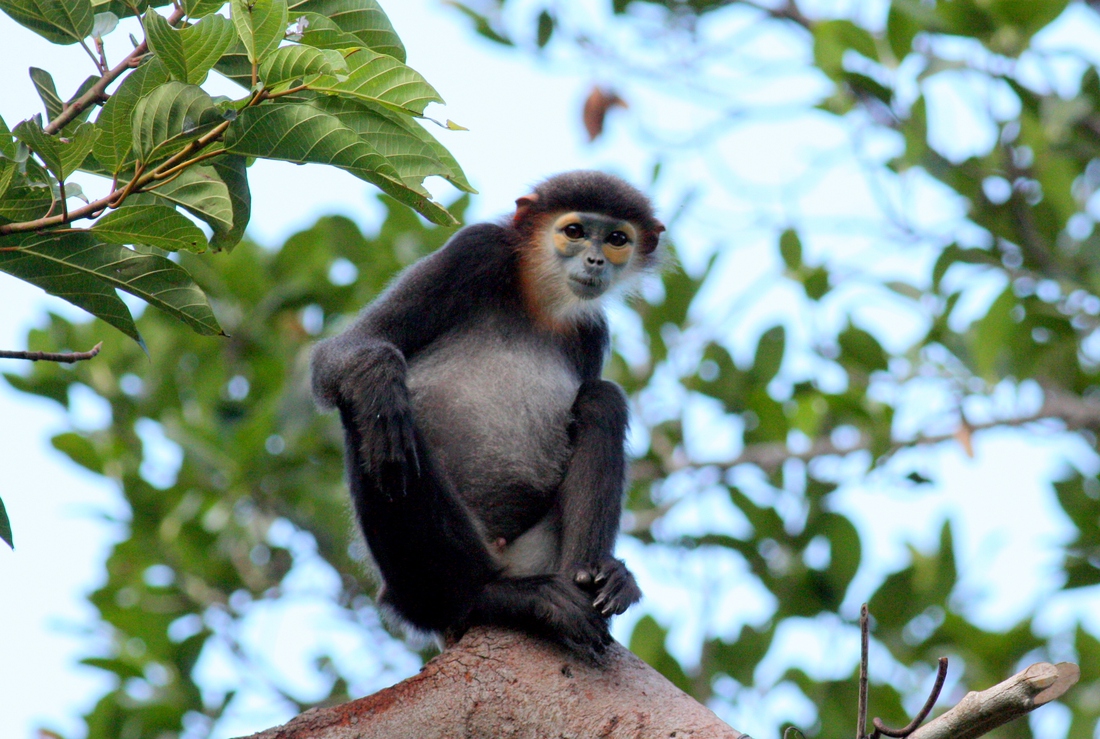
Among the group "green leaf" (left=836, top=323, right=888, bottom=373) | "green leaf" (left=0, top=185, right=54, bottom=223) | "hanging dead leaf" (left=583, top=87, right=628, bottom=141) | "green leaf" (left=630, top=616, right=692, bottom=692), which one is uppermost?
"green leaf" (left=0, top=185, right=54, bottom=223)

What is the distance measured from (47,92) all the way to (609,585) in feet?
7.58

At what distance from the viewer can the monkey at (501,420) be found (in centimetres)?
381

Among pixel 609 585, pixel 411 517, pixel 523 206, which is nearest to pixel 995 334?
pixel 523 206

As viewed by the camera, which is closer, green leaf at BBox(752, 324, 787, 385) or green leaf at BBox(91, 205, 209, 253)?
green leaf at BBox(91, 205, 209, 253)

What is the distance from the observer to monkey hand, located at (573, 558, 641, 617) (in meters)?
3.83

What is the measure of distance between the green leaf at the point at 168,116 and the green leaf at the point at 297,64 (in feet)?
0.49

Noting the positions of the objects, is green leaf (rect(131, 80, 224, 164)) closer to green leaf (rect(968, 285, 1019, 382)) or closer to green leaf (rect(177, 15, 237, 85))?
green leaf (rect(177, 15, 237, 85))

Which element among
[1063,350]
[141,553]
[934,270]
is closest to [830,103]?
[934,270]

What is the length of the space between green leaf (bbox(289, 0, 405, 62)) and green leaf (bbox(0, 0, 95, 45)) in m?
0.52

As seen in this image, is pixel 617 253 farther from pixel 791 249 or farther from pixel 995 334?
pixel 791 249

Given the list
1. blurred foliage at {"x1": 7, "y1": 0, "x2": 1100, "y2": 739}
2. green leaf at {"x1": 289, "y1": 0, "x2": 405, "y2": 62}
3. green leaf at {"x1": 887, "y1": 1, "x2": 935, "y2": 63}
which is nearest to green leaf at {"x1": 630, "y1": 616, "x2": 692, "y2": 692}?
blurred foliage at {"x1": 7, "y1": 0, "x2": 1100, "y2": 739}

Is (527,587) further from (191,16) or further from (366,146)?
(191,16)

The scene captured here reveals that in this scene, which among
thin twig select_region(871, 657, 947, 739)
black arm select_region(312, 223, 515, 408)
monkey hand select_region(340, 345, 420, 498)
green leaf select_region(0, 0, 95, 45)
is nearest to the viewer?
thin twig select_region(871, 657, 947, 739)

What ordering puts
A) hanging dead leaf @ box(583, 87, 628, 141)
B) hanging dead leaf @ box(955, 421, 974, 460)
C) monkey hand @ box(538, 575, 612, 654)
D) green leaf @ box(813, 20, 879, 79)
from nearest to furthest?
monkey hand @ box(538, 575, 612, 654), hanging dead leaf @ box(955, 421, 974, 460), green leaf @ box(813, 20, 879, 79), hanging dead leaf @ box(583, 87, 628, 141)
